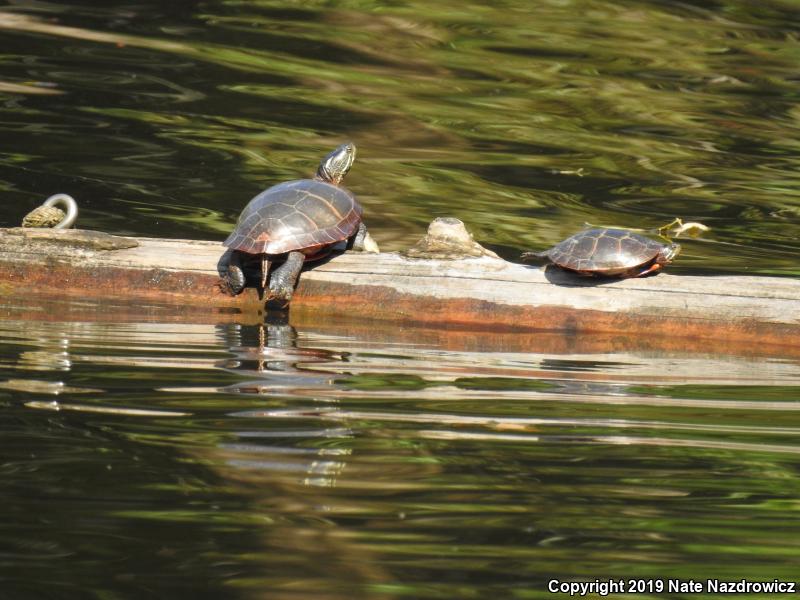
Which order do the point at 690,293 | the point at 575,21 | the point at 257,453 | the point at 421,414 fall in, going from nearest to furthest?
the point at 257,453 → the point at 421,414 → the point at 690,293 → the point at 575,21

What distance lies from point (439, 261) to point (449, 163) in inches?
200

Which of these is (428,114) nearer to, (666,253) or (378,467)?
(666,253)

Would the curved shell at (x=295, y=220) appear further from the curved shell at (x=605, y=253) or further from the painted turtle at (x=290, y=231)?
the curved shell at (x=605, y=253)

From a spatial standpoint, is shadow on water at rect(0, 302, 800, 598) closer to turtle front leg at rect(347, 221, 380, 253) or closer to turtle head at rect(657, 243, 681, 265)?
turtle head at rect(657, 243, 681, 265)

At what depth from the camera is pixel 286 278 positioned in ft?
19.7

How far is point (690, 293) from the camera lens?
5762 mm

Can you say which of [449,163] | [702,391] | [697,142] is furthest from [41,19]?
[702,391]

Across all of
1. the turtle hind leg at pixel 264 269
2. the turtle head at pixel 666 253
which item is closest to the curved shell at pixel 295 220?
the turtle hind leg at pixel 264 269

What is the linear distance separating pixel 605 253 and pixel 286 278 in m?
1.53

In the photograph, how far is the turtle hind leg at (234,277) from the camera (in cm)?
609

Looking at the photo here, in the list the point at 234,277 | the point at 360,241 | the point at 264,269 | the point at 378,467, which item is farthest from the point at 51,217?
the point at 378,467

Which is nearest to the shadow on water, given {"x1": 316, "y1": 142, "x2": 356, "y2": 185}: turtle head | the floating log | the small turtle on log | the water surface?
the floating log

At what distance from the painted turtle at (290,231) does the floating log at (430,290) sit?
0.41 feet

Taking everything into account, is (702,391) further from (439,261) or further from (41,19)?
(41,19)
